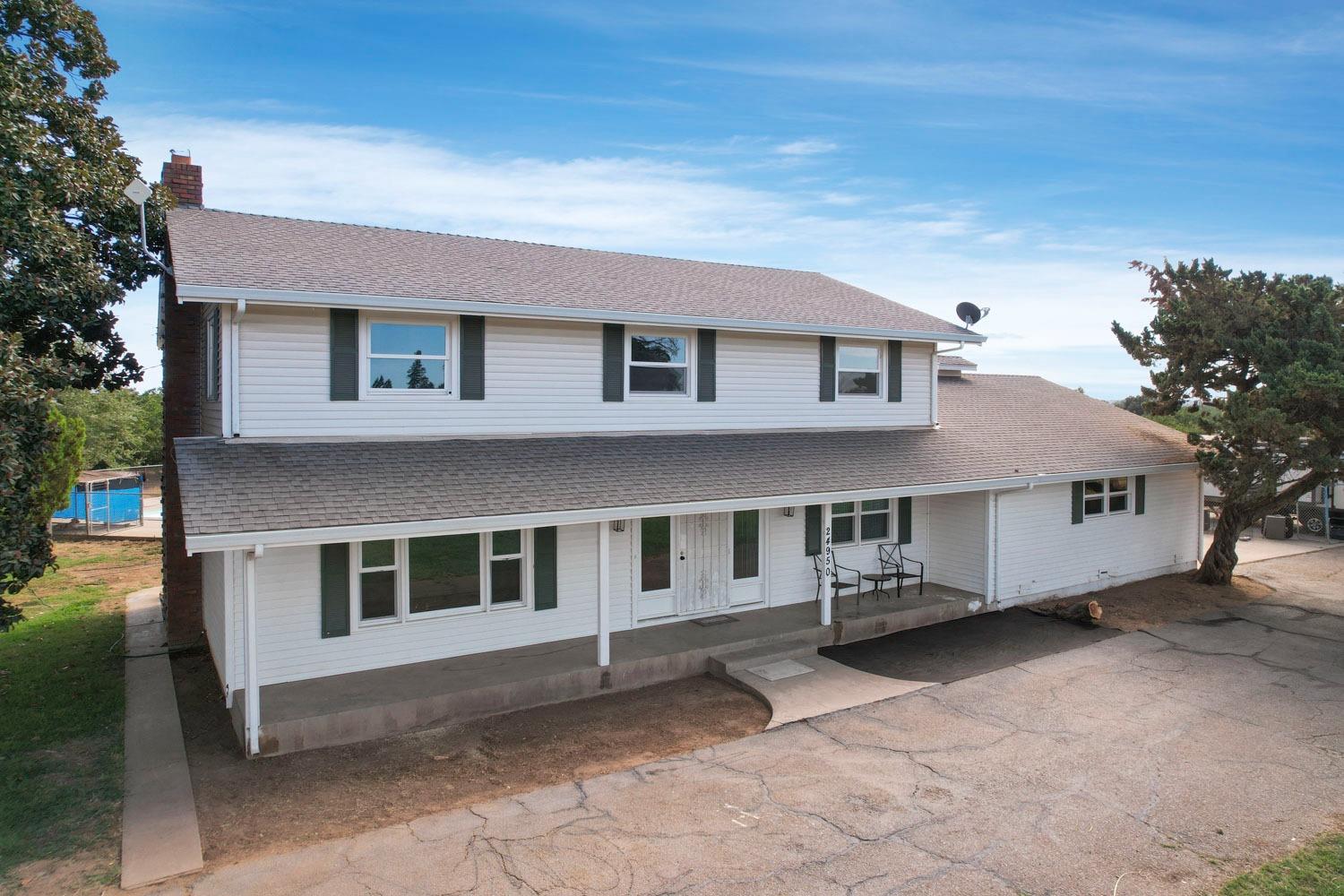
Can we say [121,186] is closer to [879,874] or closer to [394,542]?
[394,542]

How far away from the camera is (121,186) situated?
1355cm

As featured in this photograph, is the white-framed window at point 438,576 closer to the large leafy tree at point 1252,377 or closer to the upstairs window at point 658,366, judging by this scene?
the upstairs window at point 658,366

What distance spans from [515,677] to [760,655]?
3511mm

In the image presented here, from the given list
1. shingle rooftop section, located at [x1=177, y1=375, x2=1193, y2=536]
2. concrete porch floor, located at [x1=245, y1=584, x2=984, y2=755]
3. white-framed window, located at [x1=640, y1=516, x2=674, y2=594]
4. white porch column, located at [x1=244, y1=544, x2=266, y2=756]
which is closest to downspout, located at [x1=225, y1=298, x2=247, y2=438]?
shingle rooftop section, located at [x1=177, y1=375, x2=1193, y2=536]

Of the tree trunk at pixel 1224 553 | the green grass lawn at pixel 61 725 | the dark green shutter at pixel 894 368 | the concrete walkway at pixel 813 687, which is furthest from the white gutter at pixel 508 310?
the tree trunk at pixel 1224 553

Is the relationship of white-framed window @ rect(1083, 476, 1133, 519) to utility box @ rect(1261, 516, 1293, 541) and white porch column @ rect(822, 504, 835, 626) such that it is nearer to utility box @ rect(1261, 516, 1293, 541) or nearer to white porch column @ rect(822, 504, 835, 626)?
white porch column @ rect(822, 504, 835, 626)

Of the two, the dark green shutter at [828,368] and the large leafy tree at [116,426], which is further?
the large leafy tree at [116,426]

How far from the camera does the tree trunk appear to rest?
15.8 meters

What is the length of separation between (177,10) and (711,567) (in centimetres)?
1314

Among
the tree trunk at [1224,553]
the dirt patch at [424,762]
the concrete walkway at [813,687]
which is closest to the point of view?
the dirt patch at [424,762]

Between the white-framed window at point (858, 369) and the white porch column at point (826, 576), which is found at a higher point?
the white-framed window at point (858, 369)

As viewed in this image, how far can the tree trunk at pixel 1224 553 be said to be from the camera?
15.8 m

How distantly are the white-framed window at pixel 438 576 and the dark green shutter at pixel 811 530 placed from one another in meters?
4.95

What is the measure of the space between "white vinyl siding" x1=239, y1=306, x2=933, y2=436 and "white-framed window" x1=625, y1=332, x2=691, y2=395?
0.89 feet
